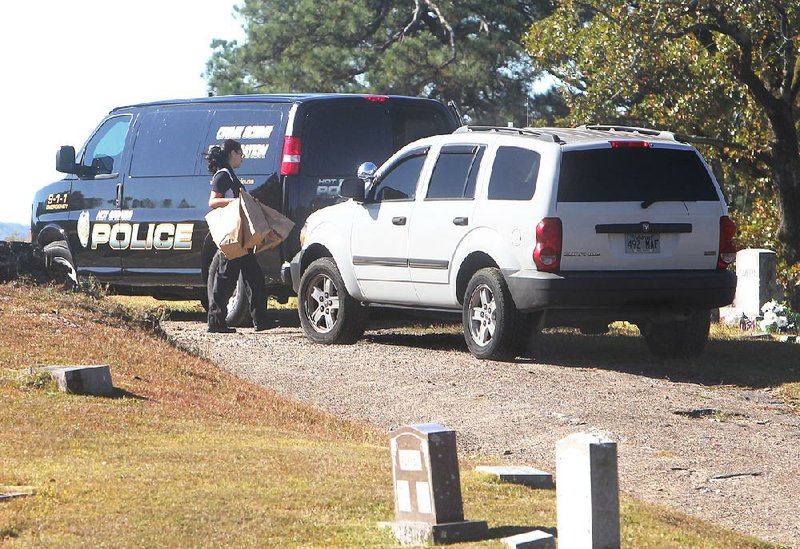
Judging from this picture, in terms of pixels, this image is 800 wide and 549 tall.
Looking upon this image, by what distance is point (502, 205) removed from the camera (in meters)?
12.4

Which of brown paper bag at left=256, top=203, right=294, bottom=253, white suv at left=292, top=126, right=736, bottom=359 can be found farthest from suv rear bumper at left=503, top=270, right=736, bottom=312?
brown paper bag at left=256, top=203, right=294, bottom=253

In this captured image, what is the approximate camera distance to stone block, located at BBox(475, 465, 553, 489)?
24.9 feet

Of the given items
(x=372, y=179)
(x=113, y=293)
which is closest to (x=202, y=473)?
(x=372, y=179)

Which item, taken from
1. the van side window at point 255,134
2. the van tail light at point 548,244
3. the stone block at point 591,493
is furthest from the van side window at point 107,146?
the stone block at point 591,493

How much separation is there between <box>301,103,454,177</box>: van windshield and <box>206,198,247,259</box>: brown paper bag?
2.99 ft

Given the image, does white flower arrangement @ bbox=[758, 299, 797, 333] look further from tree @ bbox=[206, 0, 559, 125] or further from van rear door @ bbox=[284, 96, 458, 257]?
tree @ bbox=[206, 0, 559, 125]

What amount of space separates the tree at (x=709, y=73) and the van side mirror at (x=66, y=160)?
8669 millimetres

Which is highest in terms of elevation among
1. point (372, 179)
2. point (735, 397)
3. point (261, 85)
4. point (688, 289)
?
point (261, 85)

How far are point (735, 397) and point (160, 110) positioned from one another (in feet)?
25.3

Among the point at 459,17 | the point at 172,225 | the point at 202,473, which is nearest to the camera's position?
the point at 202,473

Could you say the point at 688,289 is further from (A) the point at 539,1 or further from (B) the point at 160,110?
(A) the point at 539,1

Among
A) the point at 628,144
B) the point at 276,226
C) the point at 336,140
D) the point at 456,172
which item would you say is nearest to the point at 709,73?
the point at 336,140

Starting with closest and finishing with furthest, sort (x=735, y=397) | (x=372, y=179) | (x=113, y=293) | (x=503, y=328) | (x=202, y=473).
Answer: (x=202, y=473) → (x=735, y=397) → (x=503, y=328) → (x=372, y=179) → (x=113, y=293)

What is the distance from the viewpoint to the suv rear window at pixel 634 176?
12.0 m
